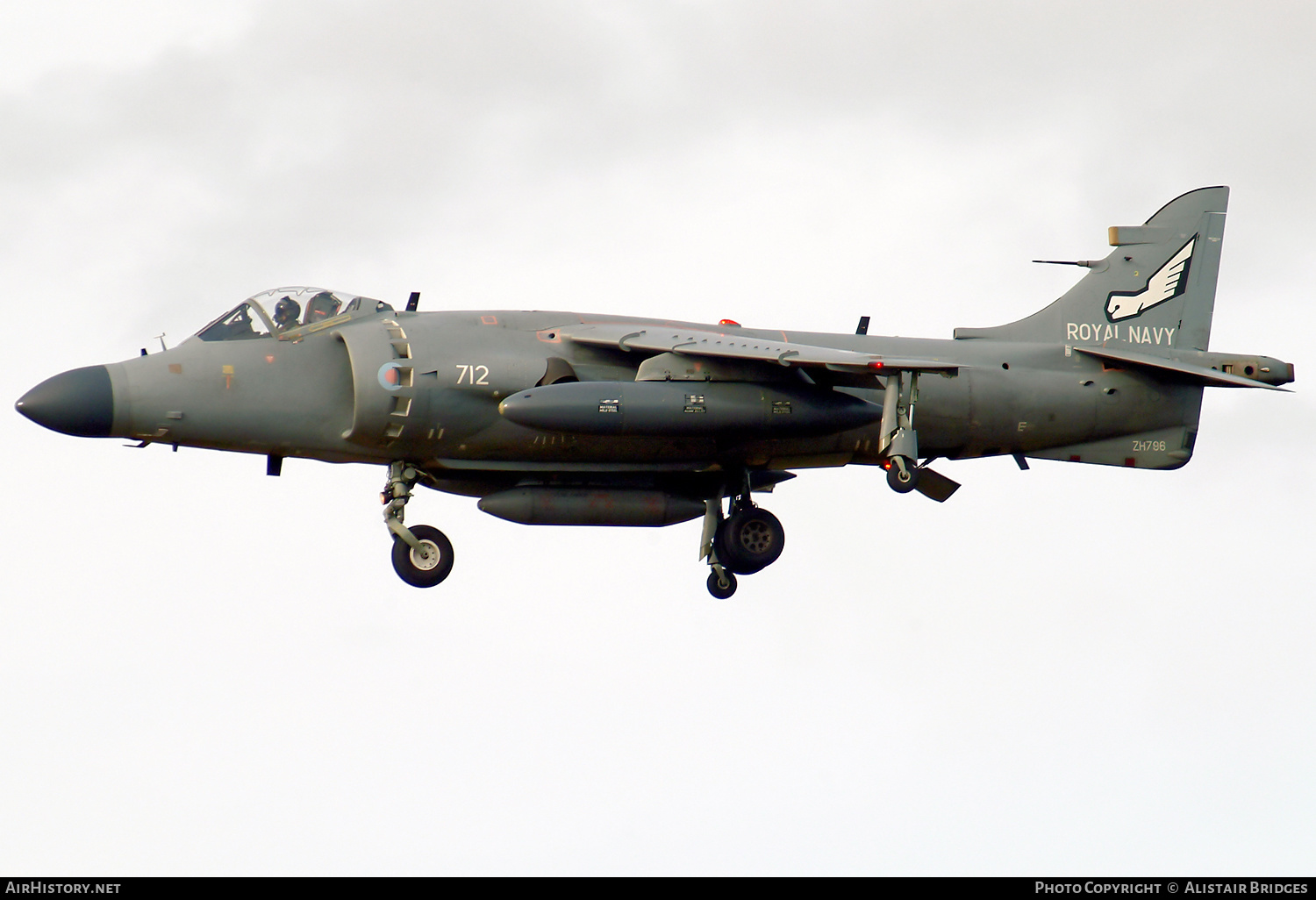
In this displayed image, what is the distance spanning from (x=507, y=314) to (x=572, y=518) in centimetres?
253

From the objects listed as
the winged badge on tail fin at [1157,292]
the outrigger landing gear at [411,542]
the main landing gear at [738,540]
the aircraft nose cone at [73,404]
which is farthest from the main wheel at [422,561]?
the winged badge on tail fin at [1157,292]

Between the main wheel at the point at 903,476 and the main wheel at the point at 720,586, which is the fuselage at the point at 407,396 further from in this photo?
the main wheel at the point at 720,586

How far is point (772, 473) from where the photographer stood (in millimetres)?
24656

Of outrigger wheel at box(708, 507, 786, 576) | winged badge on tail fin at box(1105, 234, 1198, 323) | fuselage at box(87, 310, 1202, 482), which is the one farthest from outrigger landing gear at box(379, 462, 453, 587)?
winged badge on tail fin at box(1105, 234, 1198, 323)

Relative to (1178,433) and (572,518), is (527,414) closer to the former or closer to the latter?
(572,518)

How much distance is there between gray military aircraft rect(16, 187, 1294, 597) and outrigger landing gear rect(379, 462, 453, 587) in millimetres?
23

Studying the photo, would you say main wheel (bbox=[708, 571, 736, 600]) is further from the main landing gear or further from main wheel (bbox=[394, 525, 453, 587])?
main wheel (bbox=[394, 525, 453, 587])

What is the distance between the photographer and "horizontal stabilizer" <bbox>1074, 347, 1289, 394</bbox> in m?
24.2

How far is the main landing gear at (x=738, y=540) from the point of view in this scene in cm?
2411

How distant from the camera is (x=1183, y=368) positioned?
2428 centimetres

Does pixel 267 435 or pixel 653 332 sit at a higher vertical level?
pixel 653 332
